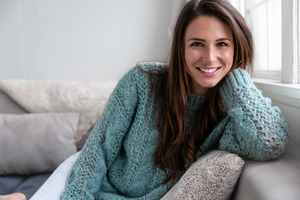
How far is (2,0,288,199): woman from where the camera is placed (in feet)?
3.15

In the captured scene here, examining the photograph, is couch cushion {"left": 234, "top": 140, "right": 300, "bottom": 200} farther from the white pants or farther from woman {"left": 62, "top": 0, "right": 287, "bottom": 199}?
the white pants

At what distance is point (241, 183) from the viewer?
0.75 m

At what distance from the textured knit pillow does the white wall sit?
172 cm

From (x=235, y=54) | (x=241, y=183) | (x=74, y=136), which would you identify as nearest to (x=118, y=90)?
(x=235, y=54)

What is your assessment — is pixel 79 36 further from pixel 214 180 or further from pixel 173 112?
pixel 214 180

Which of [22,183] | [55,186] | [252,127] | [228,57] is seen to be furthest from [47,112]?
[252,127]

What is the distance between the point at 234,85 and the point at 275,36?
0.64m

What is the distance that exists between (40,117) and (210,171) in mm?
1304

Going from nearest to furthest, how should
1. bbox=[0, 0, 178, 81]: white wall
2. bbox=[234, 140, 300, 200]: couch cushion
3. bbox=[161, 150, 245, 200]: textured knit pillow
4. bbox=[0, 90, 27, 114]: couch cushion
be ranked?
bbox=[234, 140, 300, 200]: couch cushion, bbox=[161, 150, 245, 200]: textured knit pillow, bbox=[0, 90, 27, 114]: couch cushion, bbox=[0, 0, 178, 81]: white wall

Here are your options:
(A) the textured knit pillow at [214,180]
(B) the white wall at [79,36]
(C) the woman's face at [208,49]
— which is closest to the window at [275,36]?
(C) the woman's face at [208,49]

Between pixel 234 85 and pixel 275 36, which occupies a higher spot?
pixel 275 36

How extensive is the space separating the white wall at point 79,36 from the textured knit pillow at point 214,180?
1.72m

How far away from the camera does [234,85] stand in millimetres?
924

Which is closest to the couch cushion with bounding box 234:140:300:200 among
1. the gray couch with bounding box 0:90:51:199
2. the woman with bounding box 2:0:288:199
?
the woman with bounding box 2:0:288:199
